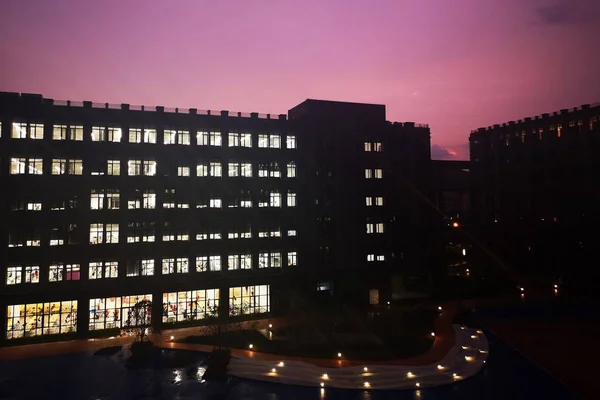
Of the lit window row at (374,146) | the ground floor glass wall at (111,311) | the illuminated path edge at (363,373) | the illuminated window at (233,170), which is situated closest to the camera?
the illuminated path edge at (363,373)

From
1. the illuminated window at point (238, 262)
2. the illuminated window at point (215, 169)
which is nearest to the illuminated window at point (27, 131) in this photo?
the illuminated window at point (215, 169)

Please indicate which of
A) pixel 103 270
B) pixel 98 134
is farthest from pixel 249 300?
pixel 98 134

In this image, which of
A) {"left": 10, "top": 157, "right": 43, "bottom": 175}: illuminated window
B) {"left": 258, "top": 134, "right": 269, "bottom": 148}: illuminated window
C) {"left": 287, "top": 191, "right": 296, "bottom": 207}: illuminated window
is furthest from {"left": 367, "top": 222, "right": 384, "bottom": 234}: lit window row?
{"left": 10, "top": 157, "right": 43, "bottom": 175}: illuminated window

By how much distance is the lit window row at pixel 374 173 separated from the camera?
208ft

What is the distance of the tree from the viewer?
4362cm

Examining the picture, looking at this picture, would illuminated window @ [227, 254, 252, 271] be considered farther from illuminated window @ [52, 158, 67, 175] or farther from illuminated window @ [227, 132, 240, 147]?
illuminated window @ [52, 158, 67, 175]

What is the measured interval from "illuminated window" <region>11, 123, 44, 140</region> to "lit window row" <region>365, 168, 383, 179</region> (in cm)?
4169

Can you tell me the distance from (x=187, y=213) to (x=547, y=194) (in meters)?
67.3

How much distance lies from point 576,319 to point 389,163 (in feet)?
101

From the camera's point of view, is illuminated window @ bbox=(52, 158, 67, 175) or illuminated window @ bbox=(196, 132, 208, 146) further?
illuminated window @ bbox=(196, 132, 208, 146)

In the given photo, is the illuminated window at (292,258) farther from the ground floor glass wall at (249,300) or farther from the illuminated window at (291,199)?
the illuminated window at (291,199)

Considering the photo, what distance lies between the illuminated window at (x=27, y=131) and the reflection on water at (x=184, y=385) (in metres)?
23.6

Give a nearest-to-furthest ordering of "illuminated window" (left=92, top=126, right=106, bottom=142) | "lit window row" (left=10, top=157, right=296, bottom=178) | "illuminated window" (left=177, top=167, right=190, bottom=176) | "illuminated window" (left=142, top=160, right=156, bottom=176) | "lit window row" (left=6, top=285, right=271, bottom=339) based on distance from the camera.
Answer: "lit window row" (left=6, top=285, right=271, bottom=339)
"lit window row" (left=10, top=157, right=296, bottom=178)
"illuminated window" (left=92, top=126, right=106, bottom=142)
"illuminated window" (left=142, top=160, right=156, bottom=176)
"illuminated window" (left=177, top=167, right=190, bottom=176)

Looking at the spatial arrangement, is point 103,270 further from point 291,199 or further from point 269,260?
point 291,199
